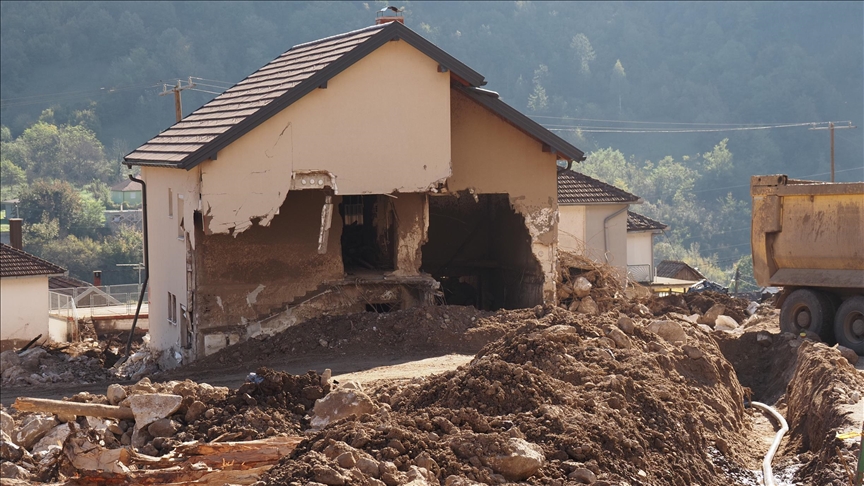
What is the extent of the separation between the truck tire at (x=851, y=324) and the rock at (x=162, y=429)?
11.3 m

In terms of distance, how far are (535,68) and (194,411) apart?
103 meters

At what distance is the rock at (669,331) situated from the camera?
15281 millimetres

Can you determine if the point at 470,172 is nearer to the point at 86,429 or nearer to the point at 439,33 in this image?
the point at 86,429

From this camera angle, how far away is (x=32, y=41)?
106 m

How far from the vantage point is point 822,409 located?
12.4 m

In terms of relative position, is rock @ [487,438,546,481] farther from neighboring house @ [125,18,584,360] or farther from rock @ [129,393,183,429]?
neighboring house @ [125,18,584,360]

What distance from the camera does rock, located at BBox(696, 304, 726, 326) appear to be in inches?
910

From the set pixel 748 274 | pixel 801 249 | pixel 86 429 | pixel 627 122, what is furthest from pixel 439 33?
pixel 86 429

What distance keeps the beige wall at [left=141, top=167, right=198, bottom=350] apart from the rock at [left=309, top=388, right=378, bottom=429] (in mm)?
8350

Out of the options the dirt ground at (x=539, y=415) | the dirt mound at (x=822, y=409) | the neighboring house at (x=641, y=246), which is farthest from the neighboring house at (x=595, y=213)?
the dirt mound at (x=822, y=409)

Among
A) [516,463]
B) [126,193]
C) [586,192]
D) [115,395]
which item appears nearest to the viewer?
[516,463]

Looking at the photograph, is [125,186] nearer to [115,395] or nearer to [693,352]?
[693,352]

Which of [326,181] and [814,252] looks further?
[326,181]

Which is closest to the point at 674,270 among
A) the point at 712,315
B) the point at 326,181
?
the point at 712,315
